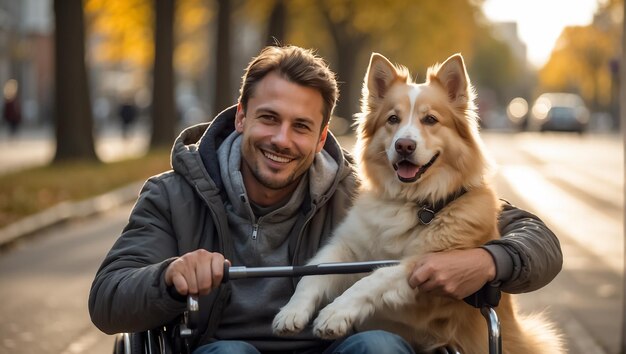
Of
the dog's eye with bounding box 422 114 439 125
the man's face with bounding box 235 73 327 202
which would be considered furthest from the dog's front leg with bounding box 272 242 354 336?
the dog's eye with bounding box 422 114 439 125

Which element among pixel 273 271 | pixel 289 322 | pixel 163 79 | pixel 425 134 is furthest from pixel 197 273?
pixel 163 79

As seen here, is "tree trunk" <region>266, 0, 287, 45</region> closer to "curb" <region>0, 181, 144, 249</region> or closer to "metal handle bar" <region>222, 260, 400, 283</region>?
"curb" <region>0, 181, 144, 249</region>

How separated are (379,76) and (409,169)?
44cm

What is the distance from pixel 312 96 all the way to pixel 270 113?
17cm

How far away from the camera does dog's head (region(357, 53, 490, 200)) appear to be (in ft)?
15.2

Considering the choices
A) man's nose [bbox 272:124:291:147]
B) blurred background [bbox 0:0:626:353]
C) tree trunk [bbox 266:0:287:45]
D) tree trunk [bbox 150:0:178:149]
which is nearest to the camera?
man's nose [bbox 272:124:291:147]

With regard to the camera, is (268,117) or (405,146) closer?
(268,117)

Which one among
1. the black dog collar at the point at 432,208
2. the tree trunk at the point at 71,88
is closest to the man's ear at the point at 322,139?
the black dog collar at the point at 432,208

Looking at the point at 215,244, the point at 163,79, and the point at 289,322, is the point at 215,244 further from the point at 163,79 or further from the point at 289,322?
the point at 163,79

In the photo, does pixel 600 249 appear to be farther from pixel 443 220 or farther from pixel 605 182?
pixel 605 182

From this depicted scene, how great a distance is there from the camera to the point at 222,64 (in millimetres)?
32344

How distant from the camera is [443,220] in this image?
178 inches

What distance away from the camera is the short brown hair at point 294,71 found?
4.27m

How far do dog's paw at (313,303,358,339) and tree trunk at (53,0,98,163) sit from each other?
19.2m
